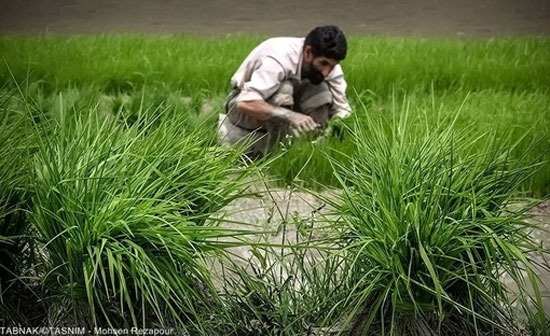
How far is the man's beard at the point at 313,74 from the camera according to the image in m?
4.27

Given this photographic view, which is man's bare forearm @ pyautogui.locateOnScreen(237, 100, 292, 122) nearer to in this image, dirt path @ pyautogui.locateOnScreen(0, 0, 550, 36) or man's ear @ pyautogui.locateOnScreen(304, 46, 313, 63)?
man's ear @ pyautogui.locateOnScreen(304, 46, 313, 63)

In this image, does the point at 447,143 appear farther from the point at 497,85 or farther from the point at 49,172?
the point at 497,85

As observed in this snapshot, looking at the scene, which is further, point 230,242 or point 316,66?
point 316,66

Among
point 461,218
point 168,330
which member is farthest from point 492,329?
point 168,330

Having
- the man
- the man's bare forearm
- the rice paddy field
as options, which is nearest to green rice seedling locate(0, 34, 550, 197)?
the man

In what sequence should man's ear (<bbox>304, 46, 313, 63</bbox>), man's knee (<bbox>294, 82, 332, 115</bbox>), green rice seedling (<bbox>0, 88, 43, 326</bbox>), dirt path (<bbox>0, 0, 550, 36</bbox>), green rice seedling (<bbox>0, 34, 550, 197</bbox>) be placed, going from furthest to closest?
dirt path (<bbox>0, 0, 550, 36</bbox>), green rice seedling (<bbox>0, 34, 550, 197</bbox>), man's knee (<bbox>294, 82, 332, 115</bbox>), man's ear (<bbox>304, 46, 313, 63</bbox>), green rice seedling (<bbox>0, 88, 43, 326</bbox>)

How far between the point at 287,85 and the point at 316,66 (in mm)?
153

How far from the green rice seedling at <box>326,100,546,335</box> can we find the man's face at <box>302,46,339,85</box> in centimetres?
170

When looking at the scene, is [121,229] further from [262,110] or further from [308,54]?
[308,54]

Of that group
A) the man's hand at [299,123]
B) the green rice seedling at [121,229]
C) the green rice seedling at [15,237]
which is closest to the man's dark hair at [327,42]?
the man's hand at [299,123]

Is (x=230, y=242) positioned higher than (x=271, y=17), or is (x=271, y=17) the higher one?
(x=230, y=242)

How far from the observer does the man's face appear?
4215 millimetres

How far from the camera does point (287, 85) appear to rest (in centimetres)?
430

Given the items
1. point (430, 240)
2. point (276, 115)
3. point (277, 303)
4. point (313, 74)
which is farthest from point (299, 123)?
point (430, 240)
